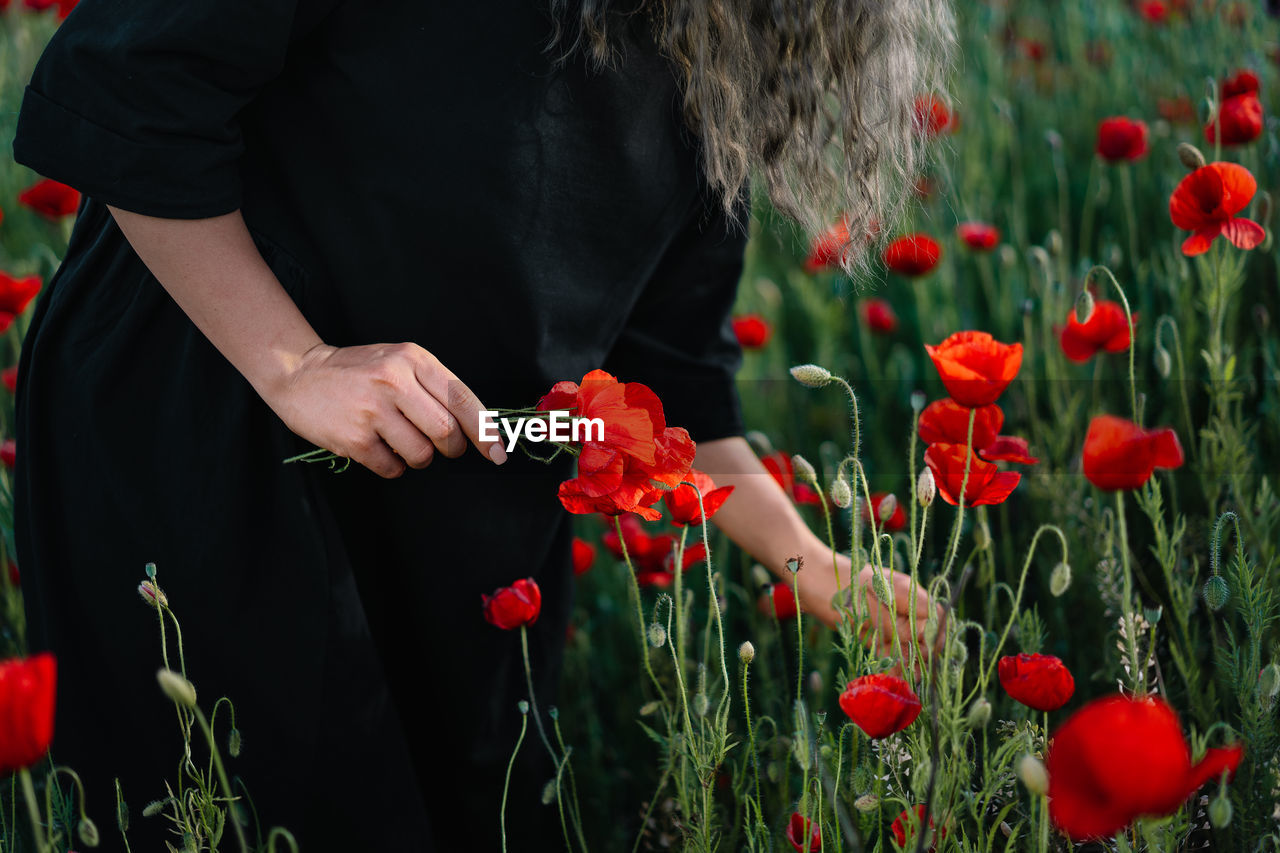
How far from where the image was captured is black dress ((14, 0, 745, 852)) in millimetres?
856

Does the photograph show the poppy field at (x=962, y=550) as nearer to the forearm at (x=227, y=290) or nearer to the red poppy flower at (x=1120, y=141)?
the red poppy flower at (x=1120, y=141)

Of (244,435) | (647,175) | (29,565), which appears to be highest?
(647,175)

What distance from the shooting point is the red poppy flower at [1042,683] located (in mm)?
775

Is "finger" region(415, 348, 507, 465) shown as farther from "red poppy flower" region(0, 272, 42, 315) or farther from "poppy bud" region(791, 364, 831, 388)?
"red poppy flower" region(0, 272, 42, 315)

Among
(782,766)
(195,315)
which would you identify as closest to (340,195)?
(195,315)

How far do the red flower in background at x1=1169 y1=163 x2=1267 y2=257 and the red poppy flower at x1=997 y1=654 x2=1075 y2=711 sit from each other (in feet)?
1.72

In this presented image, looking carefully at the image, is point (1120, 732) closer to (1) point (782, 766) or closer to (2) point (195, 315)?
(1) point (782, 766)

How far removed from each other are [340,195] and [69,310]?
285mm

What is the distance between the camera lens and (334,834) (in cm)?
98

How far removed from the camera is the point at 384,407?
77 centimetres

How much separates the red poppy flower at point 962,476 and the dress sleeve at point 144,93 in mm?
611

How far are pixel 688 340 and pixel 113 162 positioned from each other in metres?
0.64

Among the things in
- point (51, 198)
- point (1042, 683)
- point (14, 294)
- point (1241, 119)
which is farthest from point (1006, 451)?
point (51, 198)

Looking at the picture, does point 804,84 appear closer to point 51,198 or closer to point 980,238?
point 980,238
